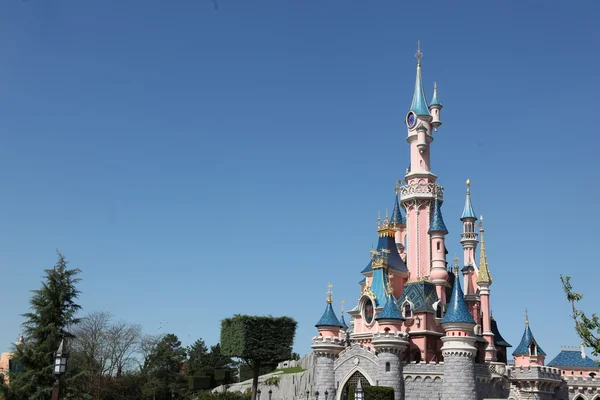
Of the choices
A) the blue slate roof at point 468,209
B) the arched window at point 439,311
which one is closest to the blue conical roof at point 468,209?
the blue slate roof at point 468,209

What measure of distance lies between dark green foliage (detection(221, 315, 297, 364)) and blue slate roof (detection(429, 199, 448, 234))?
18338 mm


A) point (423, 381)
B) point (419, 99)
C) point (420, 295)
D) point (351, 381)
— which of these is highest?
point (419, 99)

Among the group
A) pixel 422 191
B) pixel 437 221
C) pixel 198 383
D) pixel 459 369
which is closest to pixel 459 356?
pixel 459 369

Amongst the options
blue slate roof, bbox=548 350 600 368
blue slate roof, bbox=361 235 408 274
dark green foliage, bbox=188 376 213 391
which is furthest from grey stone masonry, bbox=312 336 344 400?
dark green foliage, bbox=188 376 213 391

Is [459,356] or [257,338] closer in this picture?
[459,356]

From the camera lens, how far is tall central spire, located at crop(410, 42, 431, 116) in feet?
174

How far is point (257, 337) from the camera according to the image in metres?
59.0

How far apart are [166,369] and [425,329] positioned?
3940 cm

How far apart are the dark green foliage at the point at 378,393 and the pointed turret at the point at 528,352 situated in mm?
12776

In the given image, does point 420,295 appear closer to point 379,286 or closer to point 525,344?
point 379,286

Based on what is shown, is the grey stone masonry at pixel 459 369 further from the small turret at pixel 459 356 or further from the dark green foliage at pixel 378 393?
the dark green foliage at pixel 378 393

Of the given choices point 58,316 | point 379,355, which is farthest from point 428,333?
point 58,316

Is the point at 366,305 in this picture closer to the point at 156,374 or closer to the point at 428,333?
the point at 428,333

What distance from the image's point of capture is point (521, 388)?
47062 mm
